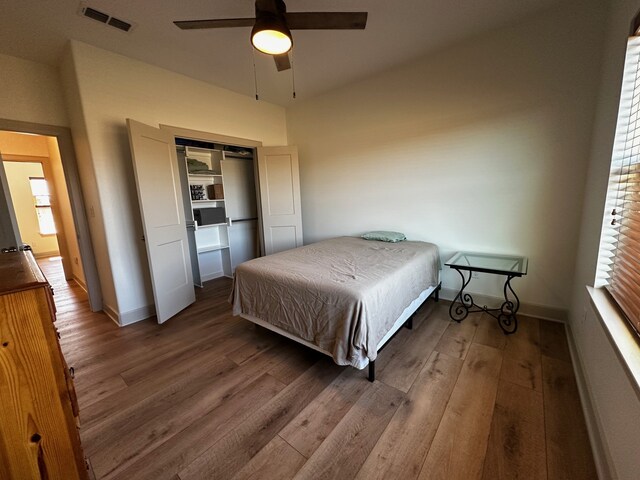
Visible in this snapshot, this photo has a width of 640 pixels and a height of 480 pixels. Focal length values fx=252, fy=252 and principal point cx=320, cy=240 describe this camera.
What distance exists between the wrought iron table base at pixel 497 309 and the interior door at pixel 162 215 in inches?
122

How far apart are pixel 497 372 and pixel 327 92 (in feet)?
12.6

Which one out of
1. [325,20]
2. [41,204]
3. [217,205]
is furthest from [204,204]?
[41,204]

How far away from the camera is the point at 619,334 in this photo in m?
1.18

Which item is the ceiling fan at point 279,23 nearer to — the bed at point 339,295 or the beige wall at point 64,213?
the bed at point 339,295

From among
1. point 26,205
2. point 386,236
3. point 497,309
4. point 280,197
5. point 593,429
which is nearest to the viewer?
point 593,429

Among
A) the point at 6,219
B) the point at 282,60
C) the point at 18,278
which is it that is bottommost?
the point at 18,278

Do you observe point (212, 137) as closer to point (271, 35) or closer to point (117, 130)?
point (117, 130)

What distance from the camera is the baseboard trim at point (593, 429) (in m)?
1.12

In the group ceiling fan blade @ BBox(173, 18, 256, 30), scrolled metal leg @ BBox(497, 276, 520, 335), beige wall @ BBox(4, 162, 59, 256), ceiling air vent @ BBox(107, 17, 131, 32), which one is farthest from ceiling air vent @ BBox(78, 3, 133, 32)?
beige wall @ BBox(4, 162, 59, 256)

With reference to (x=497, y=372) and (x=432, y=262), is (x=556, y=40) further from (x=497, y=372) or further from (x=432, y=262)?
(x=497, y=372)

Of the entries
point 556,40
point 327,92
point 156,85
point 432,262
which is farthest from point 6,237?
point 556,40

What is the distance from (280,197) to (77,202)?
2.47 meters

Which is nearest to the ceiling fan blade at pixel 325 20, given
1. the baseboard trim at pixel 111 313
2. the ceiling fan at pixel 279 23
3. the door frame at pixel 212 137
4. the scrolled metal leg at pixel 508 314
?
the ceiling fan at pixel 279 23

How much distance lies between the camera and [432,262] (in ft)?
8.79
